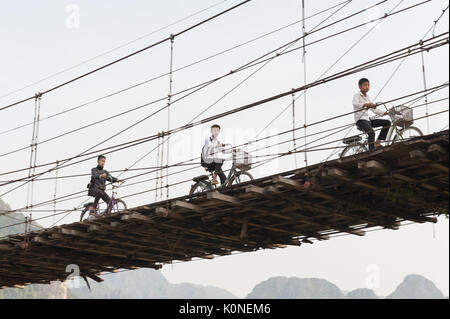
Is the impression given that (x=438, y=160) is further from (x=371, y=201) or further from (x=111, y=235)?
(x=111, y=235)

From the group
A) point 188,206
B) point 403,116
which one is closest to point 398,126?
point 403,116

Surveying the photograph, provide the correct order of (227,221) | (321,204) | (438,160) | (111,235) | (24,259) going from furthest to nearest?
(24,259)
(111,235)
(227,221)
(321,204)
(438,160)

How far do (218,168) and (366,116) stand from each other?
441cm

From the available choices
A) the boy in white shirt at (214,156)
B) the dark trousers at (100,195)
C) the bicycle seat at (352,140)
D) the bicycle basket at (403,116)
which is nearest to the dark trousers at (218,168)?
the boy in white shirt at (214,156)

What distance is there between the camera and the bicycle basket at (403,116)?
47.9 feet

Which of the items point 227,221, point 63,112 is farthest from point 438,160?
point 63,112

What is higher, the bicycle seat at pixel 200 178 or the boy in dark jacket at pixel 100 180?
the boy in dark jacket at pixel 100 180

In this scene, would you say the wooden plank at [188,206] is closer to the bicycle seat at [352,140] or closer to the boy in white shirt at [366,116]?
the bicycle seat at [352,140]

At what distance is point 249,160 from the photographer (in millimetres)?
17438

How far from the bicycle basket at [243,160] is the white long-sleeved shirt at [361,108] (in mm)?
3382

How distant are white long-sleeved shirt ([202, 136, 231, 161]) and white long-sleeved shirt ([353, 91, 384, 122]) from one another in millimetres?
3916

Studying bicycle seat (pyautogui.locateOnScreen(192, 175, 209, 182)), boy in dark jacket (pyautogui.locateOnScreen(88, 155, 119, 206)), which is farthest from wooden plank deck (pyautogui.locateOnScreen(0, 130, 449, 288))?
boy in dark jacket (pyautogui.locateOnScreen(88, 155, 119, 206))

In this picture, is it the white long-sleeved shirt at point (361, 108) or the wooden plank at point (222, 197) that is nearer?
the white long-sleeved shirt at point (361, 108)
